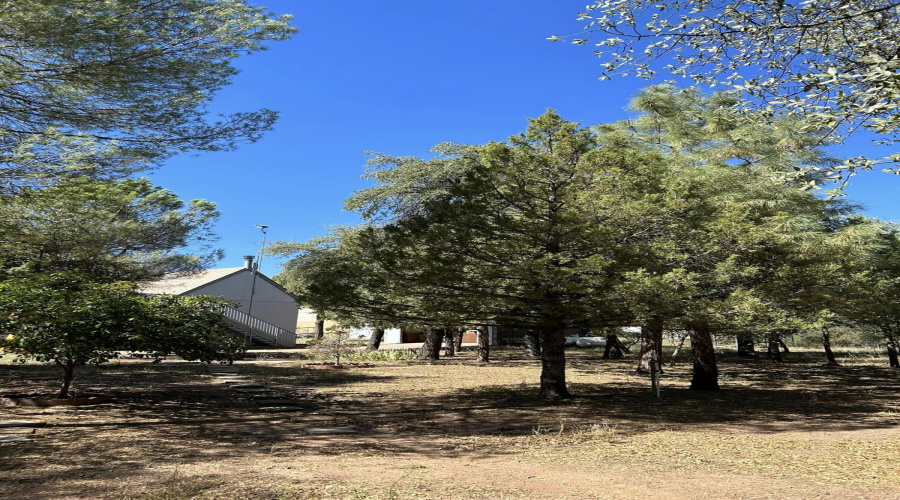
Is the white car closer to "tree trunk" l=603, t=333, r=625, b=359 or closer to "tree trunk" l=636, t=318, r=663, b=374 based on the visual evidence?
"tree trunk" l=603, t=333, r=625, b=359

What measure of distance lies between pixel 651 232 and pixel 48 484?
8.99 m

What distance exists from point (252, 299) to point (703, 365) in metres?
29.7

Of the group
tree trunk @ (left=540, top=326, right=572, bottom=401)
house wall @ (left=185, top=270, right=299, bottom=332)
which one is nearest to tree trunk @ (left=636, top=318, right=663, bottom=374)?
tree trunk @ (left=540, top=326, right=572, bottom=401)

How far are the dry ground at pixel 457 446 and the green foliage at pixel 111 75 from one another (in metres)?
3.98

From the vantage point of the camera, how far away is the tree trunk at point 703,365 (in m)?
13.2

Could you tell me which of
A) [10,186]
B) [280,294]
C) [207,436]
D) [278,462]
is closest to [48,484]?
[278,462]

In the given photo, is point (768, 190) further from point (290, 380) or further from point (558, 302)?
point (290, 380)

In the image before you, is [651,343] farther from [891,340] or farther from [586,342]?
[586,342]

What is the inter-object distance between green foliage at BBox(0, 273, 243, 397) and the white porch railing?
77.1 feet

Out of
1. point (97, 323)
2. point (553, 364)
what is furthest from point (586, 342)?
point (97, 323)

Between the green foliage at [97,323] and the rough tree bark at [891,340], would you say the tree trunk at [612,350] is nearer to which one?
the rough tree bark at [891,340]

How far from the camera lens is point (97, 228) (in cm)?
1210

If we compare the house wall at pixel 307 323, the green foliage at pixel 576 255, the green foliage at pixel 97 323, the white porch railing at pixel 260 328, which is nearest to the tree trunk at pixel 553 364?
the green foliage at pixel 576 255

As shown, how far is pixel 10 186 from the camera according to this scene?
27.4 feet
